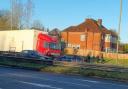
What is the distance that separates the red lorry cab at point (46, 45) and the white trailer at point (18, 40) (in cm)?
65

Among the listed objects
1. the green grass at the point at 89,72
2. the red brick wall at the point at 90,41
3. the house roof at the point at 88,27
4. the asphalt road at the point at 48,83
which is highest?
the house roof at the point at 88,27

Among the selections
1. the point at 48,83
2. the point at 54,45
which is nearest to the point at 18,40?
the point at 54,45

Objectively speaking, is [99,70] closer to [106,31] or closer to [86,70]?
[86,70]

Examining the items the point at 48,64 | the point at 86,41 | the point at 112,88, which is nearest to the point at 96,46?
the point at 86,41

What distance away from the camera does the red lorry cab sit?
46594mm

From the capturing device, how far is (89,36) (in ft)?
331

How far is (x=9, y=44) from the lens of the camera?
168ft

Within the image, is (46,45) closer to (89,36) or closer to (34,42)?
(34,42)

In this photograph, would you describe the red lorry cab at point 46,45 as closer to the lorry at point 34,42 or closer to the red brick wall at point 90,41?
the lorry at point 34,42

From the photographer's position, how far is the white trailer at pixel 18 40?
4706 cm

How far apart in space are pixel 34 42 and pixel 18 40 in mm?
3169

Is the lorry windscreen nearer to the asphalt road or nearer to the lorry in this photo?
the lorry

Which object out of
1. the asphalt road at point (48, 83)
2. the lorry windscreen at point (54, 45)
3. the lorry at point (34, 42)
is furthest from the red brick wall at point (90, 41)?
the asphalt road at point (48, 83)

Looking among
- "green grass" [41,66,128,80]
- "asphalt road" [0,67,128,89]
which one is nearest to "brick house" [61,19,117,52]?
"green grass" [41,66,128,80]
